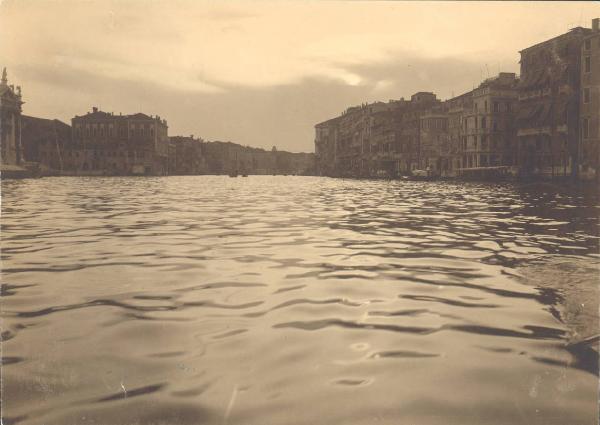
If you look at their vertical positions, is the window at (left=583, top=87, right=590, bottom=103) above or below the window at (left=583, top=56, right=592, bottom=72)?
below

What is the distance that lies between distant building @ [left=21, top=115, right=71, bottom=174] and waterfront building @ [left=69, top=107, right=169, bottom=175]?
2220 mm

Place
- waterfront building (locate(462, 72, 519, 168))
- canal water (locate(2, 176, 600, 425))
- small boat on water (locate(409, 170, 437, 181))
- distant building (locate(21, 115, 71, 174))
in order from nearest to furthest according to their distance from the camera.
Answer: canal water (locate(2, 176, 600, 425)) < waterfront building (locate(462, 72, 519, 168)) < small boat on water (locate(409, 170, 437, 181)) < distant building (locate(21, 115, 71, 174))

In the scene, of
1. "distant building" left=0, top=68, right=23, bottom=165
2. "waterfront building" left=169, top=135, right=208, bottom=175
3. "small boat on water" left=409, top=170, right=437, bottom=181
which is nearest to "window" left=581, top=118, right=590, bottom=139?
"small boat on water" left=409, top=170, right=437, bottom=181

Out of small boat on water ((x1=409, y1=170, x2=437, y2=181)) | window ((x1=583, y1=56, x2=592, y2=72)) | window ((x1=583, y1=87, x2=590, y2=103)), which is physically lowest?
small boat on water ((x1=409, y1=170, x2=437, y2=181))

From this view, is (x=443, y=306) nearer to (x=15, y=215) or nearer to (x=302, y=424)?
(x=302, y=424)

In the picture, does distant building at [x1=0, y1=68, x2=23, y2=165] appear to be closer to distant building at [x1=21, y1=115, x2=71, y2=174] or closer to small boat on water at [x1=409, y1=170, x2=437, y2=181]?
distant building at [x1=21, y1=115, x2=71, y2=174]

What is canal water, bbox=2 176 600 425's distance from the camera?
3.22 meters

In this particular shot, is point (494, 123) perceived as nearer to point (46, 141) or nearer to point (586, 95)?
point (586, 95)

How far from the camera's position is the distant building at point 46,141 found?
102 m

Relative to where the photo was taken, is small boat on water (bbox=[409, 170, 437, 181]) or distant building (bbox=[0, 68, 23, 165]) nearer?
small boat on water (bbox=[409, 170, 437, 181])

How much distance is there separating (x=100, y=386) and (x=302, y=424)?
1356 mm

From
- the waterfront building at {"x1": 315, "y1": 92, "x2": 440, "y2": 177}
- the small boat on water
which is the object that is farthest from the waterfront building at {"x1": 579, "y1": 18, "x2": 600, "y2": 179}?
the waterfront building at {"x1": 315, "y1": 92, "x2": 440, "y2": 177}

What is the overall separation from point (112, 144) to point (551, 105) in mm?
93016

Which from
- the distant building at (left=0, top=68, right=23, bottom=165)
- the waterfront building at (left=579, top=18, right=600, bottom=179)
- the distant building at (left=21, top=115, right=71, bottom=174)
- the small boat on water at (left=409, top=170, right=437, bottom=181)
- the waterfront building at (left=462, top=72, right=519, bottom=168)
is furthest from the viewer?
the distant building at (left=21, top=115, right=71, bottom=174)
